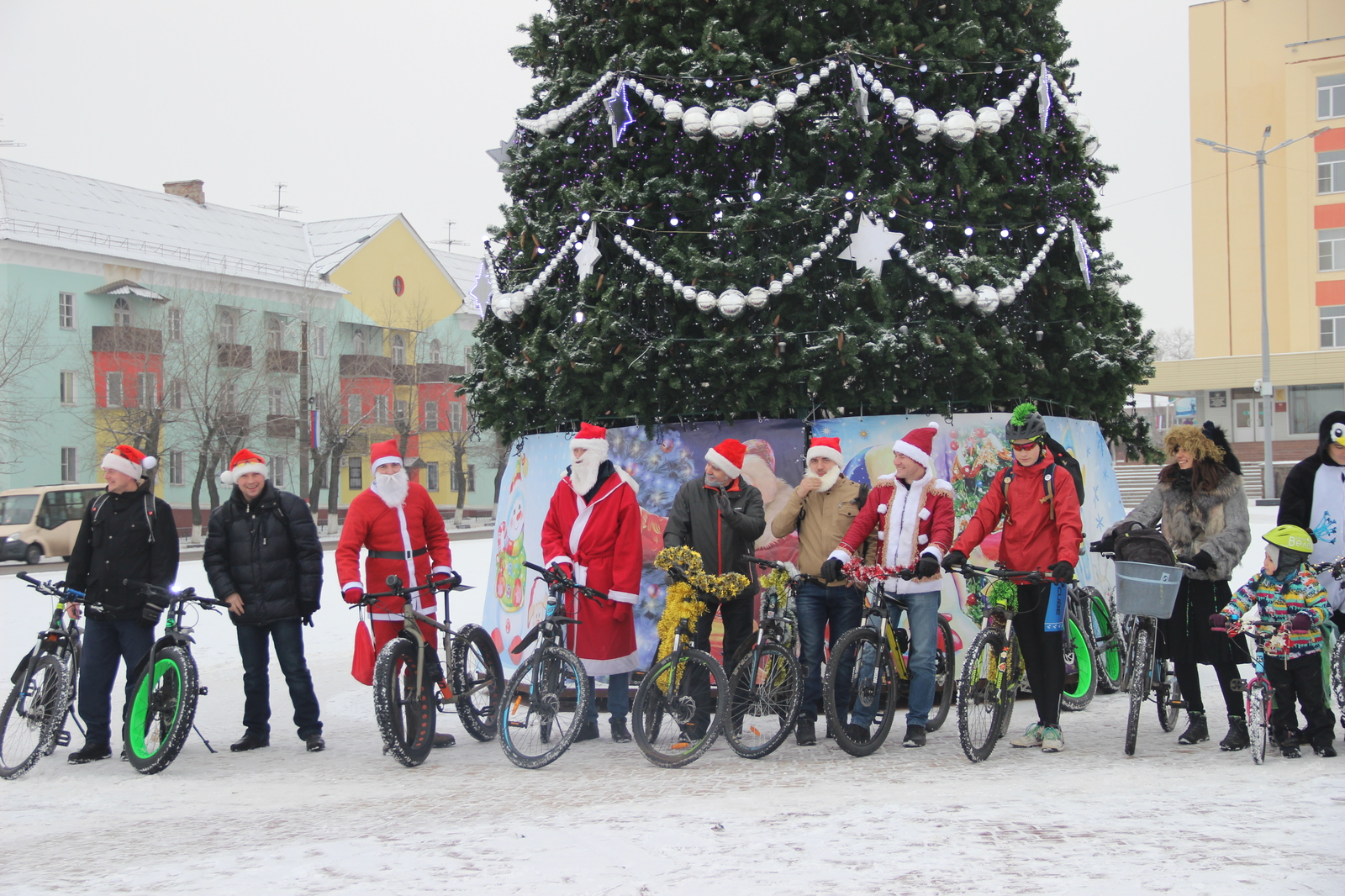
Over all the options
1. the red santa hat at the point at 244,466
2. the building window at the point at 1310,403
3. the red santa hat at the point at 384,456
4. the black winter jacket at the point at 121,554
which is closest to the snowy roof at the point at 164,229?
the black winter jacket at the point at 121,554

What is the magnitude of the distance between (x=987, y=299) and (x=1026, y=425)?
191cm

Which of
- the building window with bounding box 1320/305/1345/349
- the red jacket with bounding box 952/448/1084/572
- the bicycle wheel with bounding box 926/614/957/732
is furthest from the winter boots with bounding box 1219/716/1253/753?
the building window with bounding box 1320/305/1345/349

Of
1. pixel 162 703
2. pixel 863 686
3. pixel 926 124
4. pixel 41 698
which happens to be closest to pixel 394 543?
pixel 162 703

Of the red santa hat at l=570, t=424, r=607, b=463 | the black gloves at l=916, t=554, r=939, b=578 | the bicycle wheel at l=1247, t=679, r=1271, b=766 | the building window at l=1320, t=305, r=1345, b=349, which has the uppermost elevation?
the building window at l=1320, t=305, r=1345, b=349

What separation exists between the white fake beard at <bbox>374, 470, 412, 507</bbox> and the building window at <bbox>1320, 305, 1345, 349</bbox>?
49189 millimetres

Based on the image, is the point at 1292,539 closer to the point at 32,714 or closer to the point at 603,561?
the point at 603,561

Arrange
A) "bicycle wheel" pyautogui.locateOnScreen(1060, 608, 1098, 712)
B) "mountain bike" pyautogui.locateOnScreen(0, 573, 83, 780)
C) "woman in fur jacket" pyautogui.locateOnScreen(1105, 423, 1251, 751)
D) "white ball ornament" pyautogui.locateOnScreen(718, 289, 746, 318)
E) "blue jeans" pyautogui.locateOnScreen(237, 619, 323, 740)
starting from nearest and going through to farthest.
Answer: "woman in fur jacket" pyautogui.locateOnScreen(1105, 423, 1251, 751)
"mountain bike" pyautogui.locateOnScreen(0, 573, 83, 780)
"blue jeans" pyautogui.locateOnScreen(237, 619, 323, 740)
"white ball ornament" pyautogui.locateOnScreen(718, 289, 746, 318)
"bicycle wheel" pyautogui.locateOnScreen(1060, 608, 1098, 712)

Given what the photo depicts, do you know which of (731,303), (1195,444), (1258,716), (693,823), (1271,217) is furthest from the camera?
(1271,217)

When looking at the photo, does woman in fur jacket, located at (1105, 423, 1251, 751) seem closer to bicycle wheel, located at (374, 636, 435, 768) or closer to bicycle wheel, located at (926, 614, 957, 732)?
bicycle wheel, located at (926, 614, 957, 732)

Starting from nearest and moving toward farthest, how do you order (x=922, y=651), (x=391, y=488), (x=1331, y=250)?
1. (x=922, y=651)
2. (x=391, y=488)
3. (x=1331, y=250)

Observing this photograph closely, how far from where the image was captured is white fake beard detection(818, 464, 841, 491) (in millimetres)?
7789

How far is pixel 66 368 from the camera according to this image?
41625mm

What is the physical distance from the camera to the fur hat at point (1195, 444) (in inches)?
295

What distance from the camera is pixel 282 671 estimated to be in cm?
809
